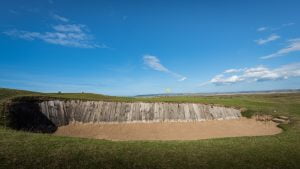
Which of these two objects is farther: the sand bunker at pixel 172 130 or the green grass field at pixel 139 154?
the sand bunker at pixel 172 130

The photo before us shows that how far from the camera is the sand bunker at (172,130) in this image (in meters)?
21.3

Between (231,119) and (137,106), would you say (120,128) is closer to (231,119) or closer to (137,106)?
(137,106)

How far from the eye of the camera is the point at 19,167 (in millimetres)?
8586

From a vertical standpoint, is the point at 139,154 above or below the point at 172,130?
above

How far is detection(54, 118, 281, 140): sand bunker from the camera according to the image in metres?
21.3

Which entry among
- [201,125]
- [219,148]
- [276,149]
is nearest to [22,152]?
[219,148]

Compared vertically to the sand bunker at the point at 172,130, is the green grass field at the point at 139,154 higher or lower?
higher

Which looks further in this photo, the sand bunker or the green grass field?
the sand bunker

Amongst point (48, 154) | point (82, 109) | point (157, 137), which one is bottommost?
point (157, 137)

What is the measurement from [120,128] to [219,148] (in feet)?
45.3

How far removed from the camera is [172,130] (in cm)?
2362

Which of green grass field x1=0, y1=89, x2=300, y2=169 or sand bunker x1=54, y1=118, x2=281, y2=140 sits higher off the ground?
green grass field x1=0, y1=89, x2=300, y2=169

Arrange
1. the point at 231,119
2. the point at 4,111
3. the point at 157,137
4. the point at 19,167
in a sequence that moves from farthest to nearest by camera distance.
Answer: the point at 231,119, the point at 157,137, the point at 4,111, the point at 19,167

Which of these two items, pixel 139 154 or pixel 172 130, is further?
pixel 172 130
